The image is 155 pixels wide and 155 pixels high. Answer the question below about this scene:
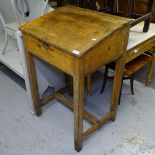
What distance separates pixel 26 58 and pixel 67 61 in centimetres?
54

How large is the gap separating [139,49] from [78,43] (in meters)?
0.92

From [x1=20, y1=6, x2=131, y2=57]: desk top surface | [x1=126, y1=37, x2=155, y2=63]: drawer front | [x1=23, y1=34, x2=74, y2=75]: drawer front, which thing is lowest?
[x1=126, y1=37, x2=155, y2=63]: drawer front

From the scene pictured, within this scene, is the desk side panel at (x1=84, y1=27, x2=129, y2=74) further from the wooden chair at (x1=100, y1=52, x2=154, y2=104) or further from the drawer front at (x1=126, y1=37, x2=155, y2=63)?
the wooden chair at (x1=100, y1=52, x2=154, y2=104)

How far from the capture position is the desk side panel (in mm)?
1283

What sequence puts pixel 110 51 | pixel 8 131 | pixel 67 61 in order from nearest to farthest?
pixel 67 61 < pixel 110 51 < pixel 8 131

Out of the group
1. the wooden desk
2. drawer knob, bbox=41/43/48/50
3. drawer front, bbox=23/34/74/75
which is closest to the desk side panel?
the wooden desk

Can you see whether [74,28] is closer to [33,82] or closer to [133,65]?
[33,82]

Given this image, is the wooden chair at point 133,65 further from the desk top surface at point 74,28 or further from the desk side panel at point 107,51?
the desk top surface at point 74,28

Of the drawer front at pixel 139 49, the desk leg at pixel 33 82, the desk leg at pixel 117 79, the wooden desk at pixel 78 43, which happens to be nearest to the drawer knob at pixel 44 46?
the wooden desk at pixel 78 43

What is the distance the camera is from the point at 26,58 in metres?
1.71

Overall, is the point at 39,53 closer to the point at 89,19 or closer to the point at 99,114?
the point at 89,19

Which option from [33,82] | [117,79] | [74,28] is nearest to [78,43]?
[74,28]

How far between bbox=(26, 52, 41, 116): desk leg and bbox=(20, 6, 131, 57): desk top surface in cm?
26

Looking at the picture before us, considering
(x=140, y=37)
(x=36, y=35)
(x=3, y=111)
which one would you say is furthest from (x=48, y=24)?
(x=3, y=111)
